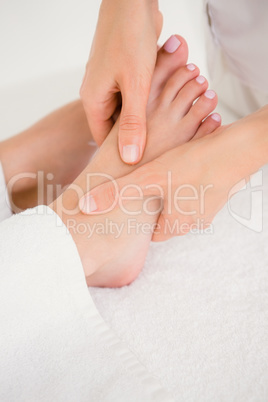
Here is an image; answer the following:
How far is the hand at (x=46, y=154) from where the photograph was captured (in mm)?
1129

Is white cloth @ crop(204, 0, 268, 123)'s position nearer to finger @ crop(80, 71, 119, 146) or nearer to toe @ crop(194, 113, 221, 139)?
toe @ crop(194, 113, 221, 139)

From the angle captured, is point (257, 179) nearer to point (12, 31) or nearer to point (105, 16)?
point (105, 16)

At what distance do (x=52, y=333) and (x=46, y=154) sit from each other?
538 millimetres

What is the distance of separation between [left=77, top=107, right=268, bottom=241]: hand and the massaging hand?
71 millimetres

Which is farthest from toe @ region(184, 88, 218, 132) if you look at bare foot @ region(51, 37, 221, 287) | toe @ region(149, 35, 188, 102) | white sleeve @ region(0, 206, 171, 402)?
white sleeve @ region(0, 206, 171, 402)

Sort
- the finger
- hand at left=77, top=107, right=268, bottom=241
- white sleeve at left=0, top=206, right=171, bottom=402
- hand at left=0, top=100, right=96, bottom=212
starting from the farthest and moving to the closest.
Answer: hand at left=0, top=100, right=96, bottom=212, the finger, hand at left=77, top=107, right=268, bottom=241, white sleeve at left=0, top=206, right=171, bottom=402

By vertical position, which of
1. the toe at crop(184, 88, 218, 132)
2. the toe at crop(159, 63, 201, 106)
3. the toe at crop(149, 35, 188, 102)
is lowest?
the toe at crop(184, 88, 218, 132)

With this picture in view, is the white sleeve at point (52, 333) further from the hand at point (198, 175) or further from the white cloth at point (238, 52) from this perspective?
the white cloth at point (238, 52)

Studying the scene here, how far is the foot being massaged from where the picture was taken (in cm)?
73

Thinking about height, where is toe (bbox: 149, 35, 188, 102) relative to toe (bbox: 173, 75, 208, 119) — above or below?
above

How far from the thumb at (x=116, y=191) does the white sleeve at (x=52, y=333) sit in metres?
0.12

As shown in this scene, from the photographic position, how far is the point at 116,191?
0.94 metres

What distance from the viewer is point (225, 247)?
1011 mm

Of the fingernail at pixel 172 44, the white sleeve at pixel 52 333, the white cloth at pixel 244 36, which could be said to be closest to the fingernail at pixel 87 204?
the white sleeve at pixel 52 333
